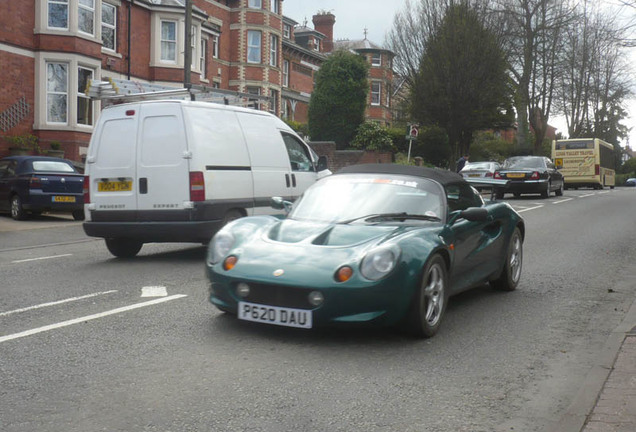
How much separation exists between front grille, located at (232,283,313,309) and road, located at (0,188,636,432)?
30 cm

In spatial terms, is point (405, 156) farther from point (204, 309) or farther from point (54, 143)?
point (204, 309)

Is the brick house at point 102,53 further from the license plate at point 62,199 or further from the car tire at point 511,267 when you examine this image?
the car tire at point 511,267

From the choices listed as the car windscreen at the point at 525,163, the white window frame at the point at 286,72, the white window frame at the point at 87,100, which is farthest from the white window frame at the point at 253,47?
the car windscreen at the point at 525,163

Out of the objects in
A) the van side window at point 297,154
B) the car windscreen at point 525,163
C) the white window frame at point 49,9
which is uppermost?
the white window frame at point 49,9

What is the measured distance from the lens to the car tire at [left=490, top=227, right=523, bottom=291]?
775 centimetres

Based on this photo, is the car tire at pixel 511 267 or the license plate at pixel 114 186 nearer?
the car tire at pixel 511 267

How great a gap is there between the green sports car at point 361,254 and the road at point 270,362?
0.28 meters

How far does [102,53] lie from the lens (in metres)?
29.2

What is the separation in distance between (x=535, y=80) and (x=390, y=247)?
47.1 meters

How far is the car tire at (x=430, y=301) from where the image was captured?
216 inches

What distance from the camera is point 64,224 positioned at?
56.4 feet

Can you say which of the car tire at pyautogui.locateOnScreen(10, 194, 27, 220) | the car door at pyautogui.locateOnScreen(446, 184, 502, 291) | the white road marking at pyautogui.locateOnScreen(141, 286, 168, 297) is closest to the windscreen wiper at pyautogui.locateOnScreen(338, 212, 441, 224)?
the car door at pyautogui.locateOnScreen(446, 184, 502, 291)

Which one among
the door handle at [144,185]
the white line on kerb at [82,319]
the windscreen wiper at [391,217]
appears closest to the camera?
the white line on kerb at [82,319]

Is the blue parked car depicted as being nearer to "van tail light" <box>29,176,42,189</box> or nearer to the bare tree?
"van tail light" <box>29,176,42,189</box>
